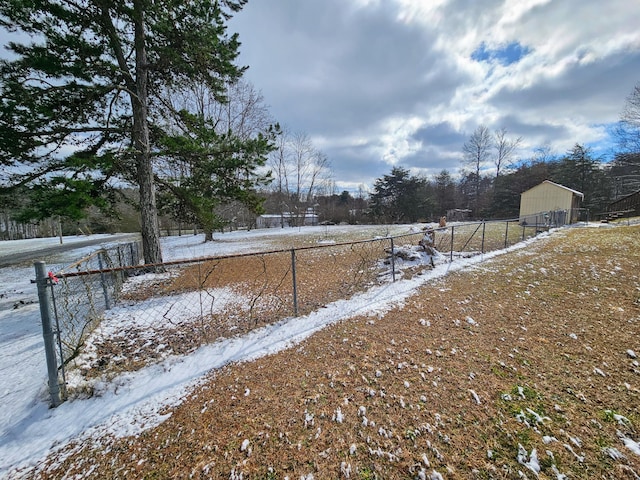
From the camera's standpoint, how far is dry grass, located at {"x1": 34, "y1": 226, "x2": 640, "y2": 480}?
1.79 metres

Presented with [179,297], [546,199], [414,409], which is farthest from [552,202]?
[179,297]

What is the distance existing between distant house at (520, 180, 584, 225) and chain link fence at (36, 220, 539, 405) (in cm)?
1825

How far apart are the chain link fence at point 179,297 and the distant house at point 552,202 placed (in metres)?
18.2

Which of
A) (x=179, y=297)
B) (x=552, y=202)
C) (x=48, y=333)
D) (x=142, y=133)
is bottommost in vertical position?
(x=179, y=297)

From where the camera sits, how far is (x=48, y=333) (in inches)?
95.0

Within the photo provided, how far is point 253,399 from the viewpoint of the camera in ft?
8.13

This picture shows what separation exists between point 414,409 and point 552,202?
28602 mm

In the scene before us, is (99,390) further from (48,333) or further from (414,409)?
(414,409)

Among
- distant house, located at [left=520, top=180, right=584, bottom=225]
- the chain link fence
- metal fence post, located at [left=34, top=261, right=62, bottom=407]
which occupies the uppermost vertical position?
distant house, located at [left=520, top=180, right=584, bottom=225]

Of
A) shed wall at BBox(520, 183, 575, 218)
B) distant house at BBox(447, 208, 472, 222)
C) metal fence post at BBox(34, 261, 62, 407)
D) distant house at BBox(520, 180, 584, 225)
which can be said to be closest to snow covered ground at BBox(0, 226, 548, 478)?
metal fence post at BBox(34, 261, 62, 407)

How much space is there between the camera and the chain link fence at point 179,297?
3.30 m

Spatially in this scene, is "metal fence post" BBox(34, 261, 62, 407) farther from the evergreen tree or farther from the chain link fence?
the evergreen tree

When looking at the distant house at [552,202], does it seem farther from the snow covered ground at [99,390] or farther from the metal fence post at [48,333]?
the metal fence post at [48,333]

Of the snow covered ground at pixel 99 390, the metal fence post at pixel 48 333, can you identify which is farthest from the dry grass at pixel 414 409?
the metal fence post at pixel 48 333
